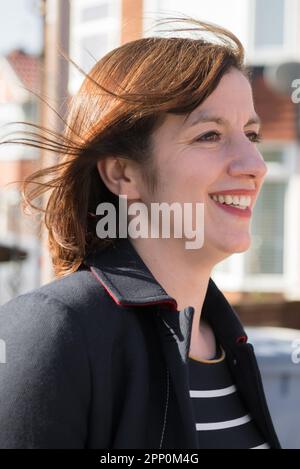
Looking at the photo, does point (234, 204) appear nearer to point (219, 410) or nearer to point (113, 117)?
point (113, 117)

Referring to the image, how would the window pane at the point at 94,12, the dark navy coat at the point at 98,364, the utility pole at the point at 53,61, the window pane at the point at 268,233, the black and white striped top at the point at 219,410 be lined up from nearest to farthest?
the dark navy coat at the point at 98,364 < the black and white striped top at the point at 219,410 < the utility pole at the point at 53,61 < the window pane at the point at 94,12 < the window pane at the point at 268,233

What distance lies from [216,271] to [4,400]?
36.8 feet

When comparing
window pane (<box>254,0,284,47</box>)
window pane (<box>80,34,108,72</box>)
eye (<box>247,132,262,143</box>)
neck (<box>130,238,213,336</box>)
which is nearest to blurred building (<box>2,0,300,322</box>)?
window pane (<box>254,0,284,47</box>)

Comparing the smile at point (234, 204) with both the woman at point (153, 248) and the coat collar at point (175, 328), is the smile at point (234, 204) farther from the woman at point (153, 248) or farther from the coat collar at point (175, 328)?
the coat collar at point (175, 328)

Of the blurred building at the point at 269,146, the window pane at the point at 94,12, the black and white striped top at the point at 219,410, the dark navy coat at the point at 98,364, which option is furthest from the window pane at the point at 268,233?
the dark navy coat at the point at 98,364

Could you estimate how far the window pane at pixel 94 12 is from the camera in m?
12.0

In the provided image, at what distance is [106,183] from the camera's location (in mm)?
1847

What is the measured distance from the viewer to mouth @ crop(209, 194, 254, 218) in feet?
5.82

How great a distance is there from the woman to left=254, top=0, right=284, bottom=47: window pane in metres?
10.1

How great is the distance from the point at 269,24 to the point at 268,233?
11.0 feet

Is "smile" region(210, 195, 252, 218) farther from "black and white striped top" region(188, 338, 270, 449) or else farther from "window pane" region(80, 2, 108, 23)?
"window pane" region(80, 2, 108, 23)

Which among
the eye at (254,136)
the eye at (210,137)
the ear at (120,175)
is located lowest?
the ear at (120,175)

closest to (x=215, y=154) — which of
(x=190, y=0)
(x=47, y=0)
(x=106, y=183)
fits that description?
(x=106, y=183)

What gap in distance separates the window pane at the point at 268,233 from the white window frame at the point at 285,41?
2.01 m
